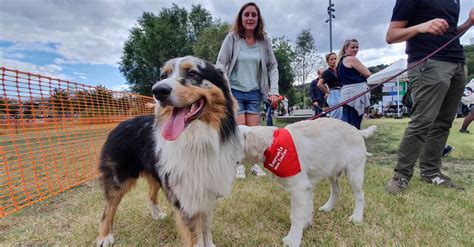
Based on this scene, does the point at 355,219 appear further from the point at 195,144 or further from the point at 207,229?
the point at 195,144

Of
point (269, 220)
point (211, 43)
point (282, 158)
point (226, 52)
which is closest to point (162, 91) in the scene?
point (282, 158)

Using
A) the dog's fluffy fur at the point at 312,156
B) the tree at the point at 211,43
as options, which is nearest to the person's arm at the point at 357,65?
the dog's fluffy fur at the point at 312,156

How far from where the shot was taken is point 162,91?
5.72 feet

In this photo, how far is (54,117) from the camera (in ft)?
17.3

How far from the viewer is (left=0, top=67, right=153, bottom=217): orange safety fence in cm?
395

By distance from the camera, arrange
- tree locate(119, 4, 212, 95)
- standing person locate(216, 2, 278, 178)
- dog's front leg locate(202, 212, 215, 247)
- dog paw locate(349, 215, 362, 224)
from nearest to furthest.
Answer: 1. dog's front leg locate(202, 212, 215, 247)
2. dog paw locate(349, 215, 362, 224)
3. standing person locate(216, 2, 278, 178)
4. tree locate(119, 4, 212, 95)

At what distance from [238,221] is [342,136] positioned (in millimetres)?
1397

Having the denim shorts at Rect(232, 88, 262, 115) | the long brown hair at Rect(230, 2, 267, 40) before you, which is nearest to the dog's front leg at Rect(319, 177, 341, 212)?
the denim shorts at Rect(232, 88, 262, 115)

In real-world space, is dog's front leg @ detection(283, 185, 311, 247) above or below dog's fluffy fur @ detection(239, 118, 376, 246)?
below

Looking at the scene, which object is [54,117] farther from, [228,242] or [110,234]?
[228,242]

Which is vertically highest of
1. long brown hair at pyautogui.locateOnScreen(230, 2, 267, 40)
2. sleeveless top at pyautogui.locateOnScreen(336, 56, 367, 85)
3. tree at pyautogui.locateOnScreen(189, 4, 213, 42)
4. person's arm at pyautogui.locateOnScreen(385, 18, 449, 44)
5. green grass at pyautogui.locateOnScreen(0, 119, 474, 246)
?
tree at pyautogui.locateOnScreen(189, 4, 213, 42)

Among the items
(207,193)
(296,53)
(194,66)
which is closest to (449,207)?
(207,193)

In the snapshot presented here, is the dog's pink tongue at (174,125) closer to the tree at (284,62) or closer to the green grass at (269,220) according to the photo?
the green grass at (269,220)

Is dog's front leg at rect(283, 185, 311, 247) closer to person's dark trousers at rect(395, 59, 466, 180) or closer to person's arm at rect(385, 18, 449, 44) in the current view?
person's dark trousers at rect(395, 59, 466, 180)
